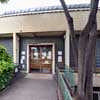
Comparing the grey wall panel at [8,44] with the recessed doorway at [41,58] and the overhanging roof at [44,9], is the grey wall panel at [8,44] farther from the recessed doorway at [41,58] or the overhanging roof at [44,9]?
the overhanging roof at [44,9]

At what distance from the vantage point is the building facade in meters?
9.41

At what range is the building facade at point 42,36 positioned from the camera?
9406mm

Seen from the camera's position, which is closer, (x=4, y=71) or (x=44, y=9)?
(x=4, y=71)

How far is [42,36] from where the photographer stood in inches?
451

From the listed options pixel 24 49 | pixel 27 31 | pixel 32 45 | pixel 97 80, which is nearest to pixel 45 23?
pixel 27 31

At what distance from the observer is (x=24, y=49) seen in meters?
11.8

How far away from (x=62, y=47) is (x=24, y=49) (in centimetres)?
336

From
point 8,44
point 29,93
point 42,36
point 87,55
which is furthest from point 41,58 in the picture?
point 87,55

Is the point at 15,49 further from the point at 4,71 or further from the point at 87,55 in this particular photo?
the point at 87,55

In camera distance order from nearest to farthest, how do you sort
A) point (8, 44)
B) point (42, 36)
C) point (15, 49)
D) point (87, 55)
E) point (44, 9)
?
point (87, 55) → point (44, 9) → point (15, 49) → point (42, 36) → point (8, 44)

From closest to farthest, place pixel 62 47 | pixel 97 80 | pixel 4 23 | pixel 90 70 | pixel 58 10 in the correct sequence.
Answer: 1. pixel 90 70
2. pixel 97 80
3. pixel 58 10
4. pixel 4 23
5. pixel 62 47

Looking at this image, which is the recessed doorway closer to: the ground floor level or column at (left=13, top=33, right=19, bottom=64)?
the ground floor level

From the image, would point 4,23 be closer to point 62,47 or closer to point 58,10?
point 58,10

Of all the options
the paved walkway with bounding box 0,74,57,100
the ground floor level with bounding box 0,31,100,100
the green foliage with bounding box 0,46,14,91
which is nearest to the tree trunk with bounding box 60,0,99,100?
the paved walkway with bounding box 0,74,57,100
